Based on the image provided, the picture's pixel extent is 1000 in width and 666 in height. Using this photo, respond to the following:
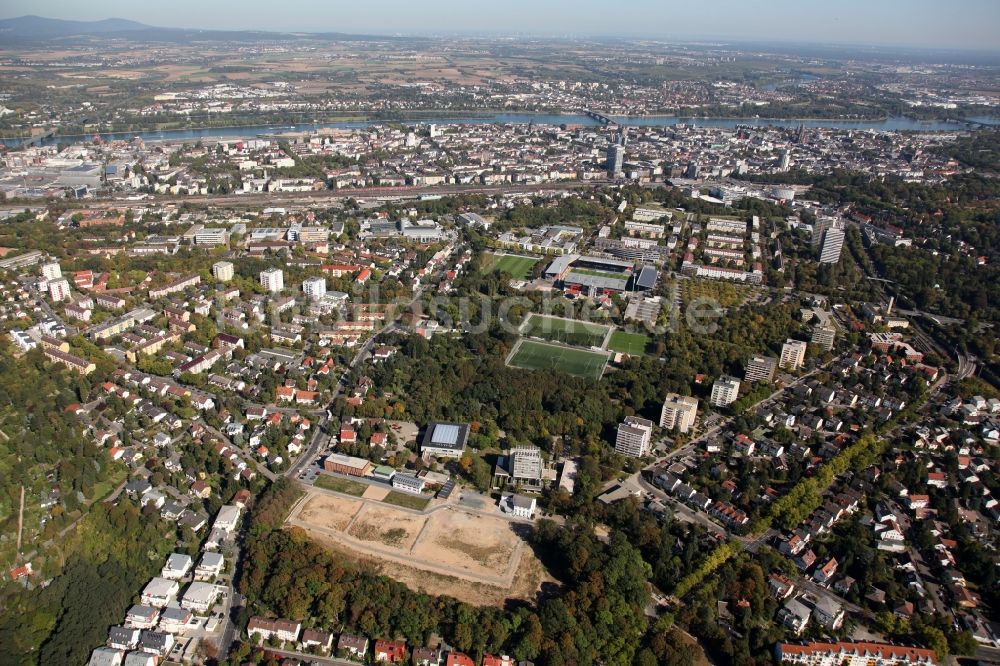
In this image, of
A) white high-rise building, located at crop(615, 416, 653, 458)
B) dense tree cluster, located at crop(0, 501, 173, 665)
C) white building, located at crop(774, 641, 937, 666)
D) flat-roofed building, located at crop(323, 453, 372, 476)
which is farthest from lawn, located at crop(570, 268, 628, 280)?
dense tree cluster, located at crop(0, 501, 173, 665)

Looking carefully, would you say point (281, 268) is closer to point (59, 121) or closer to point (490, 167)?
point (490, 167)

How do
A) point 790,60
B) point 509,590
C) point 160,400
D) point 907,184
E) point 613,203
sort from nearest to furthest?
point 509,590 < point 160,400 < point 613,203 < point 907,184 < point 790,60

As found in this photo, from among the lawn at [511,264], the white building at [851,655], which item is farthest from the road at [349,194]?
the white building at [851,655]

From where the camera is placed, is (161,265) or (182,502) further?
(161,265)

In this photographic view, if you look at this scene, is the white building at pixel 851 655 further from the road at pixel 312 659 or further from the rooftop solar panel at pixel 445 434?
the rooftop solar panel at pixel 445 434

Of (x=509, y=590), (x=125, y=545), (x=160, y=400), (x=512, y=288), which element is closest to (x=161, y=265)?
(x=160, y=400)

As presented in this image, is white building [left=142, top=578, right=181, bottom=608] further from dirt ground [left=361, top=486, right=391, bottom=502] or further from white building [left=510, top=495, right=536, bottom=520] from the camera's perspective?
white building [left=510, top=495, right=536, bottom=520]

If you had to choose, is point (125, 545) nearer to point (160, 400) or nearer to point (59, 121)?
point (160, 400)

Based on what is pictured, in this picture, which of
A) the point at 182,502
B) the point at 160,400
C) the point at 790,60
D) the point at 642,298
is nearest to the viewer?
the point at 182,502
